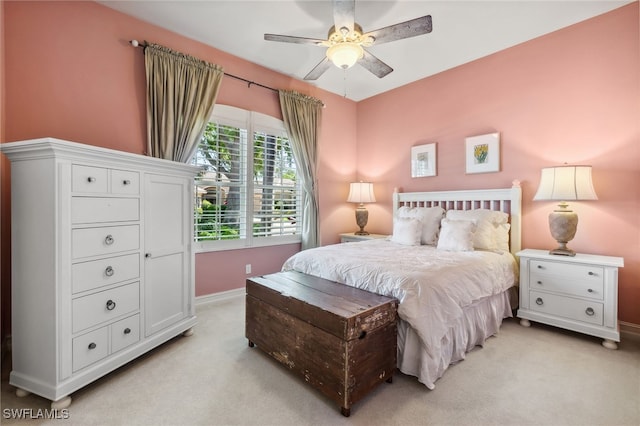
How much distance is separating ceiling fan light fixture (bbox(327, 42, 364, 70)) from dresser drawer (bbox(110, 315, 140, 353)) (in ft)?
8.36

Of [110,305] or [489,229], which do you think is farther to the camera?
[489,229]

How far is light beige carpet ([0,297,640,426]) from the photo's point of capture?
160cm

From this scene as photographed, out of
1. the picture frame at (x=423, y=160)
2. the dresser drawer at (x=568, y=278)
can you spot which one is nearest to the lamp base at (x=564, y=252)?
the dresser drawer at (x=568, y=278)

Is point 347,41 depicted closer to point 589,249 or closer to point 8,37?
point 8,37

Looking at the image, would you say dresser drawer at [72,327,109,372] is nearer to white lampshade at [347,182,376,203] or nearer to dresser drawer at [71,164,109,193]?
dresser drawer at [71,164,109,193]

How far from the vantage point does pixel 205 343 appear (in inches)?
97.3

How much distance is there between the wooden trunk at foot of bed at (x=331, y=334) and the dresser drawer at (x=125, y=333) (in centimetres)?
87

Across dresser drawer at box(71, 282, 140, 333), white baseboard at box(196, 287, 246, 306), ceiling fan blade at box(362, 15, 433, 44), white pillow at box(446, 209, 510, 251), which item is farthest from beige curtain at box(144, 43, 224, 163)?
white pillow at box(446, 209, 510, 251)

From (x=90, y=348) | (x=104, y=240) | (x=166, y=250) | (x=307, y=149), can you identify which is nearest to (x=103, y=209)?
(x=104, y=240)

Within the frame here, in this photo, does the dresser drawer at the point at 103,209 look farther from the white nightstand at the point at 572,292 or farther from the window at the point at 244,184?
the white nightstand at the point at 572,292

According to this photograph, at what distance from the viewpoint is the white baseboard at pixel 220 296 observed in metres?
3.40

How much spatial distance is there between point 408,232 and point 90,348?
3.02 meters

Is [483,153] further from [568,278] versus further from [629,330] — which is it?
[629,330]

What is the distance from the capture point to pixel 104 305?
6.28 feet
